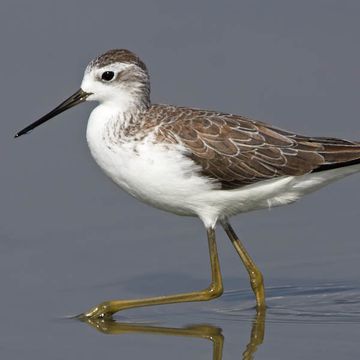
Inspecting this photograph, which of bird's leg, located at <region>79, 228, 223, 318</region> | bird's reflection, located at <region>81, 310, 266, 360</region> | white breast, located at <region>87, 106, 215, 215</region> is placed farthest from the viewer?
bird's leg, located at <region>79, 228, 223, 318</region>

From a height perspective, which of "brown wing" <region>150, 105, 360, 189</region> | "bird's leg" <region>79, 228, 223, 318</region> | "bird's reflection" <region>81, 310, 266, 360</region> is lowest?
"bird's reflection" <region>81, 310, 266, 360</region>

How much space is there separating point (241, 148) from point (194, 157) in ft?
1.92

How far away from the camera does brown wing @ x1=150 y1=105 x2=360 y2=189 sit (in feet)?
44.8

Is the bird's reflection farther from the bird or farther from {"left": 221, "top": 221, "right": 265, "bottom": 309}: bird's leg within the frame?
{"left": 221, "top": 221, "right": 265, "bottom": 309}: bird's leg

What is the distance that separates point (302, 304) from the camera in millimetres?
13969

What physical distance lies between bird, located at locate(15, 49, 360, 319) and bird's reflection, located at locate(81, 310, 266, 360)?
6.2 inches

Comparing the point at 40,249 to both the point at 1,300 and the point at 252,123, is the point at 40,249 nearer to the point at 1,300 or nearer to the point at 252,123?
the point at 1,300

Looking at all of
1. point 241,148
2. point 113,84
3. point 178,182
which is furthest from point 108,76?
point 241,148

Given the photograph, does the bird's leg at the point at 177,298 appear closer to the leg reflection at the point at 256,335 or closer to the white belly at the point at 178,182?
the white belly at the point at 178,182

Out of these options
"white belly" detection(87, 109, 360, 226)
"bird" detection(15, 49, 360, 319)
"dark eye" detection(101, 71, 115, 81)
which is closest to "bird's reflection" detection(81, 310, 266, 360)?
"bird" detection(15, 49, 360, 319)

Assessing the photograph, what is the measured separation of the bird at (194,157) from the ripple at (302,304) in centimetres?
20

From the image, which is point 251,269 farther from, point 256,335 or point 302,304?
point 256,335

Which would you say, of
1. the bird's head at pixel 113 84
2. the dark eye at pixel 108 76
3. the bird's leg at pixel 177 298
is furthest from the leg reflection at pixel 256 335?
the dark eye at pixel 108 76

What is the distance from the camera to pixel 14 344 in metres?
12.6
